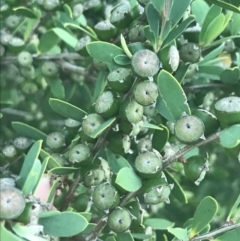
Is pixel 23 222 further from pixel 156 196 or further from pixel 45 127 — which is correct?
pixel 45 127

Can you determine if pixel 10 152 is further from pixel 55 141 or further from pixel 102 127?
pixel 102 127

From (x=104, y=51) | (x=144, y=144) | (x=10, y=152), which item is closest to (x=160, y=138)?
(x=144, y=144)

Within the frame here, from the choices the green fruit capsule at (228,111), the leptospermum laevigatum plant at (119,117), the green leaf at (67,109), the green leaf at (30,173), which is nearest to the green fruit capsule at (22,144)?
the leptospermum laevigatum plant at (119,117)

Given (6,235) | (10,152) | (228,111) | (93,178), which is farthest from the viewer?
(10,152)

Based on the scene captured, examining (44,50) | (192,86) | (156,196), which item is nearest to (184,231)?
(156,196)

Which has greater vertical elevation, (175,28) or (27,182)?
(175,28)

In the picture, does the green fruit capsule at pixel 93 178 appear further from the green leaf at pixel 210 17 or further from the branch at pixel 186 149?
the green leaf at pixel 210 17

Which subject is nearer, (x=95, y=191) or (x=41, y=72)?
(x=95, y=191)
